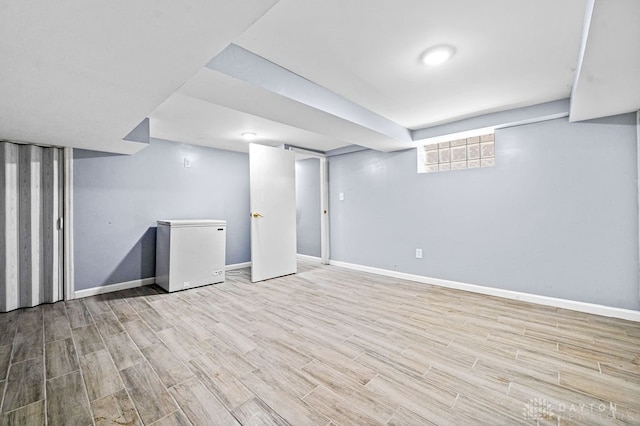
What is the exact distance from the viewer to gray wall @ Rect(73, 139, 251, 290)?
3.38m

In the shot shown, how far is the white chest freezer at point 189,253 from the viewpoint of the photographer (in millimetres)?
3467

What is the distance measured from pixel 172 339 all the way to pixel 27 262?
2.20 meters

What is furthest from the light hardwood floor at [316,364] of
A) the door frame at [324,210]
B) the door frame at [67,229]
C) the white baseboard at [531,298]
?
the door frame at [324,210]

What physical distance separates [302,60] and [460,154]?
2649 mm

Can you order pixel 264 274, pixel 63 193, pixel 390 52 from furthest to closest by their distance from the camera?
pixel 264 274 → pixel 63 193 → pixel 390 52

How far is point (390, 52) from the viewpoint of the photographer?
191 cm

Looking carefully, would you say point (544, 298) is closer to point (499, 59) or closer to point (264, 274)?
point (499, 59)

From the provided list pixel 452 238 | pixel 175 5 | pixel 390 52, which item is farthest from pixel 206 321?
pixel 452 238

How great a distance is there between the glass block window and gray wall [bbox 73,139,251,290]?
10.8 ft

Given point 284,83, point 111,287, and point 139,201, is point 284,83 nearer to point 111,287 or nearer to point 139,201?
point 139,201

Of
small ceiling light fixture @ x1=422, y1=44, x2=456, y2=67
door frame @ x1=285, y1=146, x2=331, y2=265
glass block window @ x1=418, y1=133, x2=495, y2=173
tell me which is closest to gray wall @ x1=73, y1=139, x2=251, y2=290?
door frame @ x1=285, y1=146, x2=331, y2=265

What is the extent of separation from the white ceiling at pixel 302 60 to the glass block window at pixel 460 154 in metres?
0.57

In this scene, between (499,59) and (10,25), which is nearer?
(10,25)

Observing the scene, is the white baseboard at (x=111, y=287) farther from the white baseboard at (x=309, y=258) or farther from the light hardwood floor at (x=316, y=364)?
the white baseboard at (x=309, y=258)
